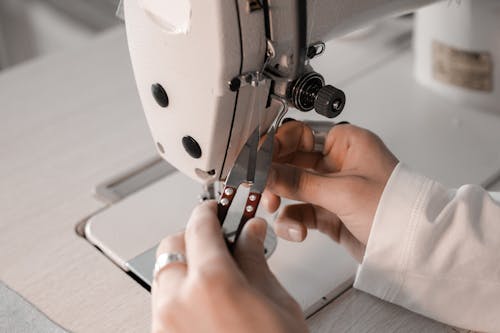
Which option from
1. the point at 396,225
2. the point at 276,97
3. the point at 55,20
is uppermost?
the point at 276,97

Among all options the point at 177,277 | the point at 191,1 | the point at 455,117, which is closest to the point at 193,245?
the point at 177,277

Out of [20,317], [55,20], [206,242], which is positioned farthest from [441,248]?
[55,20]

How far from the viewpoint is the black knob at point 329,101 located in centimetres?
82

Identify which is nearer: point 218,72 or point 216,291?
point 216,291

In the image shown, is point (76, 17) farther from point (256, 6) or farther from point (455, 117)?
point (256, 6)

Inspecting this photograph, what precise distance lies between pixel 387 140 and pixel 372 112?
9cm

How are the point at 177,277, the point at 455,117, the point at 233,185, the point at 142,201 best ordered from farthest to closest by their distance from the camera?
1. the point at 455,117
2. the point at 142,201
3. the point at 233,185
4. the point at 177,277

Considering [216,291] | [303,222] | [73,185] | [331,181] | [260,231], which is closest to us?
[216,291]

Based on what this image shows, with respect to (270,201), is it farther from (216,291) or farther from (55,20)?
(55,20)

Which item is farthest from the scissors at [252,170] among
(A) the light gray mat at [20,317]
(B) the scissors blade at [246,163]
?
(A) the light gray mat at [20,317]

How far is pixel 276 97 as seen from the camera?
86 centimetres

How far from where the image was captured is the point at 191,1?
2.56ft

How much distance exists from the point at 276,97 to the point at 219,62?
9cm

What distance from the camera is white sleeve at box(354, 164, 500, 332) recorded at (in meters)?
0.86
